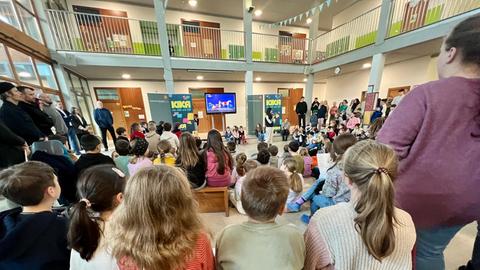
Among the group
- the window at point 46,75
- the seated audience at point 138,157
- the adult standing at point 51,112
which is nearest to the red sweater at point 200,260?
the seated audience at point 138,157

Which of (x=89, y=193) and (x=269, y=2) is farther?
(x=269, y=2)

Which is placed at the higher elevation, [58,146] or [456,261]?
[58,146]

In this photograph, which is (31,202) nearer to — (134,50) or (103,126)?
(103,126)

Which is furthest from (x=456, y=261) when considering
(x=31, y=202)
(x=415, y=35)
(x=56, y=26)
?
(x=56, y=26)

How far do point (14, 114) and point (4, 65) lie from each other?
221 cm

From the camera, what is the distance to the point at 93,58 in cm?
494

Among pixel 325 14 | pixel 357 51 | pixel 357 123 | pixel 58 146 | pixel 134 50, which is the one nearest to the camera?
pixel 58 146

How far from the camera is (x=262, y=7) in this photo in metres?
7.04

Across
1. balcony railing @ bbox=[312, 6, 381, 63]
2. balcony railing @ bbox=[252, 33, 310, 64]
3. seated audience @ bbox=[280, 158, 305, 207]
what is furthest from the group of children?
balcony railing @ bbox=[252, 33, 310, 64]

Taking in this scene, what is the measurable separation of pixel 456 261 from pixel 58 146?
431 cm

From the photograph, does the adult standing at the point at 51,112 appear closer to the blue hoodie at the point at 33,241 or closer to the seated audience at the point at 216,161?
the seated audience at the point at 216,161

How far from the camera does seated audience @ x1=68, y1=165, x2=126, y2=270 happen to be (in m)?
0.71

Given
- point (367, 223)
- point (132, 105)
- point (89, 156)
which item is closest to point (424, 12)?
point (367, 223)

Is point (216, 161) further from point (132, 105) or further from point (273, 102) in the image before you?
point (132, 105)
